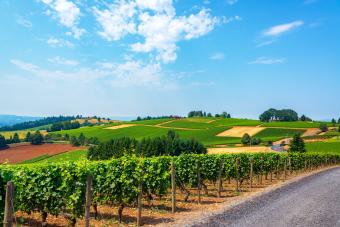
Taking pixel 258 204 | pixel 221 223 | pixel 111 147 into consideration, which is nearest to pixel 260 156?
pixel 258 204

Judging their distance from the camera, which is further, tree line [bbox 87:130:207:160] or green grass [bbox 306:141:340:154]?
tree line [bbox 87:130:207:160]

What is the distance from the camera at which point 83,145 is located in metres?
128

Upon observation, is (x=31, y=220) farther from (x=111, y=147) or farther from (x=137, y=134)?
(x=137, y=134)

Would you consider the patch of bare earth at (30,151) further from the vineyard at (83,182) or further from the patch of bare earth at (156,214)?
the vineyard at (83,182)

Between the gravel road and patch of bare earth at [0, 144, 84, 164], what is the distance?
89281 mm

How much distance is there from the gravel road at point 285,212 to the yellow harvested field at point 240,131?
10675 centimetres

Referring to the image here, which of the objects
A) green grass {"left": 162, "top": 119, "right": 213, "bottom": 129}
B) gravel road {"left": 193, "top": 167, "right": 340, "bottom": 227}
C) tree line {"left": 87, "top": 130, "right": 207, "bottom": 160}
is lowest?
tree line {"left": 87, "top": 130, "right": 207, "bottom": 160}

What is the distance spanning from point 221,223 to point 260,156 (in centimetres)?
2422

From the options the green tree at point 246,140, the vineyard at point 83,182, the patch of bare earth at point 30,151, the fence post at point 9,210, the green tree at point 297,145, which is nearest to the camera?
the fence post at point 9,210

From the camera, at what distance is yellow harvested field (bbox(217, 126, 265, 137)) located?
129 meters

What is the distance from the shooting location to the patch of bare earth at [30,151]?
336 feet

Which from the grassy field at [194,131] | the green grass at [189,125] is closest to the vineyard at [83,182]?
the grassy field at [194,131]

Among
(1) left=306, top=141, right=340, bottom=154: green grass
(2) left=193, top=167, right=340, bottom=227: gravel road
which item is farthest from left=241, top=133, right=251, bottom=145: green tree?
(2) left=193, top=167, right=340, bottom=227: gravel road

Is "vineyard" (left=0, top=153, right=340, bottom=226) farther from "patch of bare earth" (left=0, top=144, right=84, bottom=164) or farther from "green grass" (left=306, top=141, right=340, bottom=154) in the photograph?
"patch of bare earth" (left=0, top=144, right=84, bottom=164)
